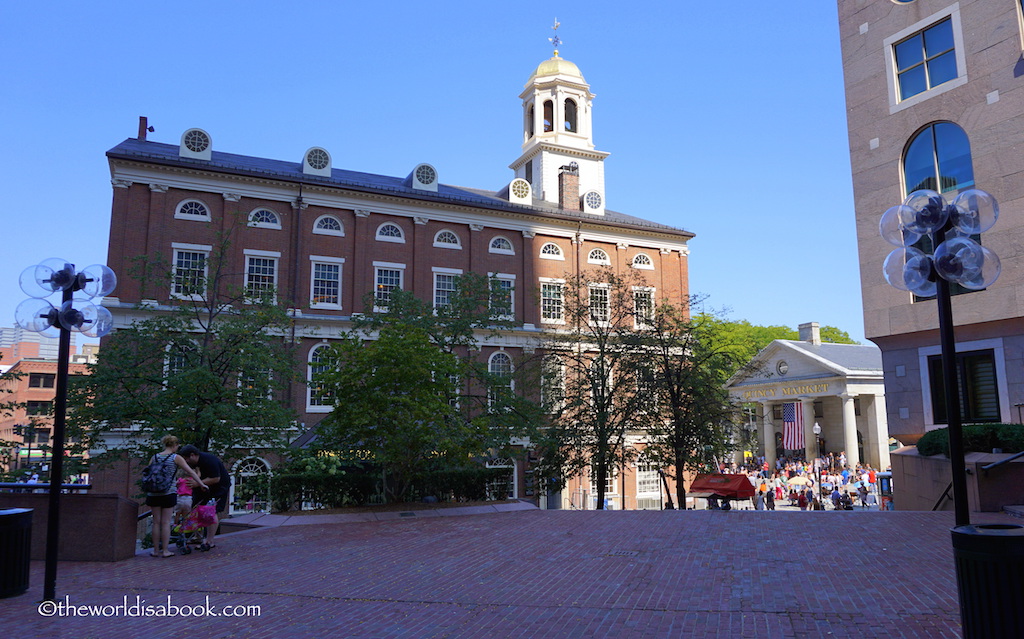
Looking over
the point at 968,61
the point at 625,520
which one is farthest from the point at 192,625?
the point at 968,61

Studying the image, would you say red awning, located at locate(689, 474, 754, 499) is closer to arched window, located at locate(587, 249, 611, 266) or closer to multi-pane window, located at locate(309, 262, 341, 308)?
arched window, located at locate(587, 249, 611, 266)

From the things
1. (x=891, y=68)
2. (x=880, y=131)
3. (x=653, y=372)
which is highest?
(x=891, y=68)

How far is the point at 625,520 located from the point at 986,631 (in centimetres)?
987

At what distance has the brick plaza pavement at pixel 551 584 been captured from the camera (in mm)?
6723

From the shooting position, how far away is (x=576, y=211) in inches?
1784

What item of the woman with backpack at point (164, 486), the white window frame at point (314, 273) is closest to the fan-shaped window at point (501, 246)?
the white window frame at point (314, 273)

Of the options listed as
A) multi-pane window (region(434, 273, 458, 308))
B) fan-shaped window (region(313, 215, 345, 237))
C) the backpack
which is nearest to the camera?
the backpack

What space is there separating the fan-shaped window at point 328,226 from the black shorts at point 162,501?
28.3 metres

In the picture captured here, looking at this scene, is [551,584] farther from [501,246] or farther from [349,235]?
[501,246]

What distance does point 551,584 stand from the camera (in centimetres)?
853

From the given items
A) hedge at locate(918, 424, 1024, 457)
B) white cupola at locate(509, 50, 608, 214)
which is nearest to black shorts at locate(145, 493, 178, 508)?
hedge at locate(918, 424, 1024, 457)

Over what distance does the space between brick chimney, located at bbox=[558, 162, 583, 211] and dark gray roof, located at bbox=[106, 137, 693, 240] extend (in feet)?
2.31

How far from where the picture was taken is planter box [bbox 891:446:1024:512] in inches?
620

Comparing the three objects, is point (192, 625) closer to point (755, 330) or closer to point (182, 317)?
point (182, 317)
